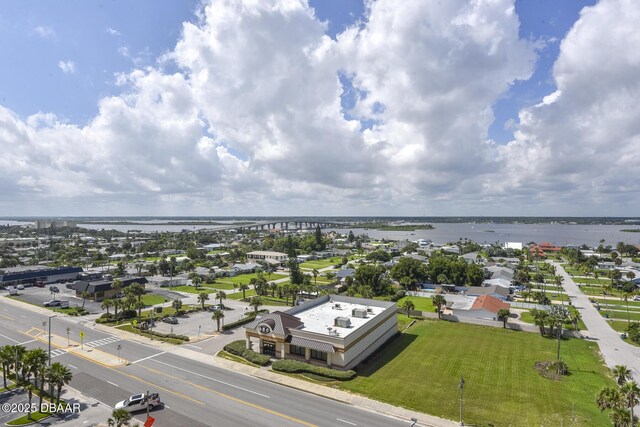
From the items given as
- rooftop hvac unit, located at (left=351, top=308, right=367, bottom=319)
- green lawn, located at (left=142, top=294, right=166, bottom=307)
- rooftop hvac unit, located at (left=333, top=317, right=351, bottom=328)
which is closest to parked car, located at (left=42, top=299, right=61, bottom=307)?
green lawn, located at (left=142, top=294, right=166, bottom=307)

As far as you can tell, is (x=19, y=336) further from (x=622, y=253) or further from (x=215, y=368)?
(x=622, y=253)

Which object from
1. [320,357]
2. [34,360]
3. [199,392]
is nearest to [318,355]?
[320,357]

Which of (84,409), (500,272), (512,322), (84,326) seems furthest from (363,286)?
(84,409)

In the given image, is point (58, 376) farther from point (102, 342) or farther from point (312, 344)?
point (312, 344)

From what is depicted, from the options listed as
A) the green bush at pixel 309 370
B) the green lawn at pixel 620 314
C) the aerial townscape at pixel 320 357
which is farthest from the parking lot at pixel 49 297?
Result: the green lawn at pixel 620 314

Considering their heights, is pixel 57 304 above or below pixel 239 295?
above

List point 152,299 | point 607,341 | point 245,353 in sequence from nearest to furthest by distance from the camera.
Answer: point 245,353
point 607,341
point 152,299

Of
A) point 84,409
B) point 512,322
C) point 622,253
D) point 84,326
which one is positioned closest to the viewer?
point 84,409
